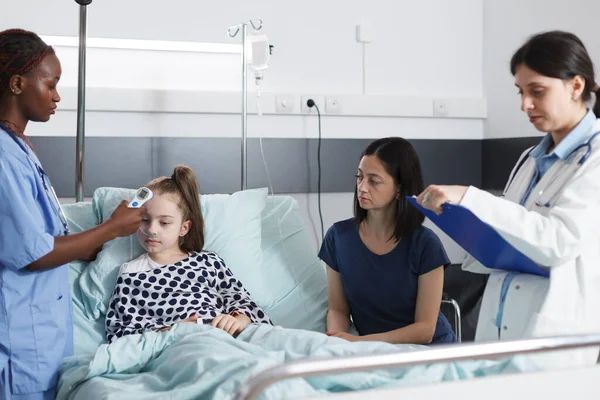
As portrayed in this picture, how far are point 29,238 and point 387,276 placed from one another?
111cm

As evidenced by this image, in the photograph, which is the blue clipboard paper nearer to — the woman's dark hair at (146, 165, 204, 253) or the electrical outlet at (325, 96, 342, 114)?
the woman's dark hair at (146, 165, 204, 253)

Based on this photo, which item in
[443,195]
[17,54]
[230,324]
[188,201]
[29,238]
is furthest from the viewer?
[188,201]

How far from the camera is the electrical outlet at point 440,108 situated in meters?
4.23

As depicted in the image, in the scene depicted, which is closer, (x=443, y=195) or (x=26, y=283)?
(x=443, y=195)

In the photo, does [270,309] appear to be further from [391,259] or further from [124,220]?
[124,220]

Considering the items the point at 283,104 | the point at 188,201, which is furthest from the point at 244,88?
the point at 188,201

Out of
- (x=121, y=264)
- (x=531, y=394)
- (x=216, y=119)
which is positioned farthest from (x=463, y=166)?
(x=531, y=394)

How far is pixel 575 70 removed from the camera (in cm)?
196

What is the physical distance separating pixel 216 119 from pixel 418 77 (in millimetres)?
1122

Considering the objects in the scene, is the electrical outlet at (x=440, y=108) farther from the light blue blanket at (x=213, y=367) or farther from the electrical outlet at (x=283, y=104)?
the light blue blanket at (x=213, y=367)

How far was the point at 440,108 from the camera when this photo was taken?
167 inches

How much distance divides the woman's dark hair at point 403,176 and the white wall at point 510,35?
56.7 inches

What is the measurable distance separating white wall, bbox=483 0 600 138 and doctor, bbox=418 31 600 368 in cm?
175

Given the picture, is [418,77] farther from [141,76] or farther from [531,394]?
[531,394]
